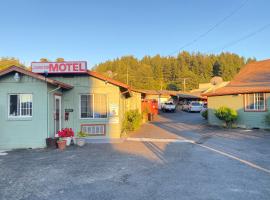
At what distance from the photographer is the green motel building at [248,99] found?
50.6 ft

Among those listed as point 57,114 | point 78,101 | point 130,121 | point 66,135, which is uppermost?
point 78,101

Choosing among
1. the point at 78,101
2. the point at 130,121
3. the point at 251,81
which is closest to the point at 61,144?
the point at 78,101

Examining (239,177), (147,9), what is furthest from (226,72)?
(239,177)

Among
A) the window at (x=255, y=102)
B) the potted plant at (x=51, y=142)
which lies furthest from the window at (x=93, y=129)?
the window at (x=255, y=102)

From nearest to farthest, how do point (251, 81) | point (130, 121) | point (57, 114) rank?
point (57, 114)
point (130, 121)
point (251, 81)

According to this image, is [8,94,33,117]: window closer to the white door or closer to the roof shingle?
the white door

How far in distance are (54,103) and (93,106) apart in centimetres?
208

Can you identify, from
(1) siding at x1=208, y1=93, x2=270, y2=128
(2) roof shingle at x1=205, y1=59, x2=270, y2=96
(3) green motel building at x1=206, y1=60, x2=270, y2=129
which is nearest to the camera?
(3) green motel building at x1=206, y1=60, x2=270, y2=129

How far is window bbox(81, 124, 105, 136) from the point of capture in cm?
1244

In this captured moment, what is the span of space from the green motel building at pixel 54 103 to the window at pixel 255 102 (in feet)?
28.5

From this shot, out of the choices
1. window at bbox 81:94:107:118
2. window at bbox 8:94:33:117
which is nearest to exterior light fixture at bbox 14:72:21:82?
window at bbox 8:94:33:117

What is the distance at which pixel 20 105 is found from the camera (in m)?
10.6

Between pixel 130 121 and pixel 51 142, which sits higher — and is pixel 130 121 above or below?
above

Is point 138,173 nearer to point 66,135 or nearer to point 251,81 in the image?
point 66,135
